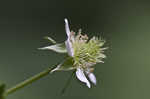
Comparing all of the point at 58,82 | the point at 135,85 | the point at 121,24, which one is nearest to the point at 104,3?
the point at 121,24

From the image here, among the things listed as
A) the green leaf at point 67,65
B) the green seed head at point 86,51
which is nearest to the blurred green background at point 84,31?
the green seed head at point 86,51

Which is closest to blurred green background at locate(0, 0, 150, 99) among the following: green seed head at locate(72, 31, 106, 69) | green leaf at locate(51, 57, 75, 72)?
green seed head at locate(72, 31, 106, 69)

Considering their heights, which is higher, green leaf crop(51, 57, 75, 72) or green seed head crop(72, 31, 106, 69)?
green seed head crop(72, 31, 106, 69)

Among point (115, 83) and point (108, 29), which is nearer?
point (115, 83)

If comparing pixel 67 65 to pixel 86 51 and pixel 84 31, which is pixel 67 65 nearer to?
pixel 86 51

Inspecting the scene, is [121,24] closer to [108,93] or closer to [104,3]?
[104,3]

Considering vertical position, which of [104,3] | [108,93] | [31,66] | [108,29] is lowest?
[108,93]

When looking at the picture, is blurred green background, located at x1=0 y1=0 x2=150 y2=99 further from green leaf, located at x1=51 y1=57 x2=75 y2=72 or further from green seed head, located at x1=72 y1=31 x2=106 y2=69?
green leaf, located at x1=51 y1=57 x2=75 y2=72

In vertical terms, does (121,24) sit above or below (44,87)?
above

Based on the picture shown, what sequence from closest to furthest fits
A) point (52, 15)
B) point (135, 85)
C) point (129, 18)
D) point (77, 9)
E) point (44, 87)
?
point (44, 87) < point (135, 85) < point (52, 15) < point (77, 9) < point (129, 18)
